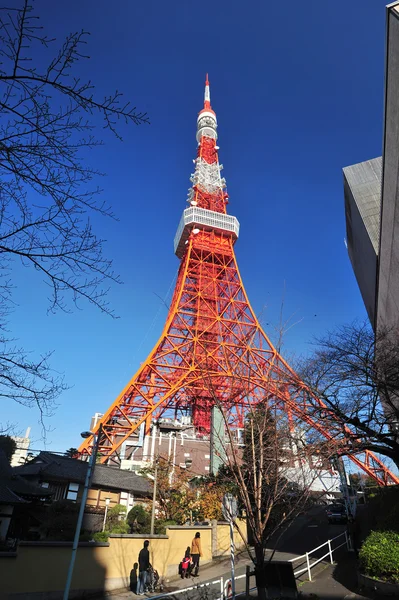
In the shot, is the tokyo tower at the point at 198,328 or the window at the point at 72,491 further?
the tokyo tower at the point at 198,328

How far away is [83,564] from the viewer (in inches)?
344

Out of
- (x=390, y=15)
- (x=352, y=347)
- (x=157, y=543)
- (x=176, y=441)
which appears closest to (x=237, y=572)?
(x=157, y=543)

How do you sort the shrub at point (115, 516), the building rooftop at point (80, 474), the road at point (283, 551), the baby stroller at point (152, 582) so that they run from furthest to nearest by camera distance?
the building rooftop at point (80, 474), the shrub at point (115, 516), the baby stroller at point (152, 582), the road at point (283, 551)

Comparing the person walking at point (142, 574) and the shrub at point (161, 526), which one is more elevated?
the shrub at point (161, 526)

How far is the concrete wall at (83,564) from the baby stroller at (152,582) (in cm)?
72

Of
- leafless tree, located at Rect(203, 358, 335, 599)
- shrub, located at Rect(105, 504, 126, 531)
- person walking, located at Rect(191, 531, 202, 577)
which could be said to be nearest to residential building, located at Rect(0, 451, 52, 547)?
shrub, located at Rect(105, 504, 126, 531)

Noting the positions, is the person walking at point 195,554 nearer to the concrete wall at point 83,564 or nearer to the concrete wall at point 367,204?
the concrete wall at point 83,564

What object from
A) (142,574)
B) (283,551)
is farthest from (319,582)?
(283,551)

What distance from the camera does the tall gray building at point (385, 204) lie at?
11.1 metres

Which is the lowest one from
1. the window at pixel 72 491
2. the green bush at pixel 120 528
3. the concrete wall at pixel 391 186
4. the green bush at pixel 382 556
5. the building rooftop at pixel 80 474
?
the green bush at pixel 382 556

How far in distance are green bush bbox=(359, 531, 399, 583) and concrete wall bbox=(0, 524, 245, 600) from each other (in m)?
6.00

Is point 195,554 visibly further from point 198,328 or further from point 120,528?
point 198,328

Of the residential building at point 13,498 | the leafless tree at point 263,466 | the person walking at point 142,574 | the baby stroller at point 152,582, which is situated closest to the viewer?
the leafless tree at point 263,466

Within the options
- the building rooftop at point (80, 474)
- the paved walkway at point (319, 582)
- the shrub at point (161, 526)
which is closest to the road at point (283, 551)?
the paved walkway at point (319, 582)
